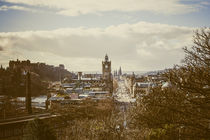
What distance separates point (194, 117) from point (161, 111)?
4.99 feet

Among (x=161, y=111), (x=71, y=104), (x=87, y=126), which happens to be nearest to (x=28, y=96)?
(x=71, y=104)

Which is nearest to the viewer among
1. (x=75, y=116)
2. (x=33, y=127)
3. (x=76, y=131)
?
(x=33, y=127)

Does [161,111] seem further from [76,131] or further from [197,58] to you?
[76,131]

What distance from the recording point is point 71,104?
51688mm

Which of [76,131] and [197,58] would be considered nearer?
[197,58]

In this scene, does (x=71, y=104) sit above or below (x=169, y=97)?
below

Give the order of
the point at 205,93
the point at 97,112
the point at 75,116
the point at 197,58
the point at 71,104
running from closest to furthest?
the point at 205,93 < the point at 197,58 < the point at 75,116 < the point at 97,112 < the point at 71,104

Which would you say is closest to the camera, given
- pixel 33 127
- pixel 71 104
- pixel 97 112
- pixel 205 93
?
pixel 205 93

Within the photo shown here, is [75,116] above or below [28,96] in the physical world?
below

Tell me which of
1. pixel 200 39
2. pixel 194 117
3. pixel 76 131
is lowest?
pixel 76 131

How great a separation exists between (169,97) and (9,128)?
974 inches

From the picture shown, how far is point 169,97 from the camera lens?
10.5 metres

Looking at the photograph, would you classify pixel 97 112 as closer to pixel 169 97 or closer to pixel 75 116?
pixel 75 116

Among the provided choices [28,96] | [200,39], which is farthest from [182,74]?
[28,96]
